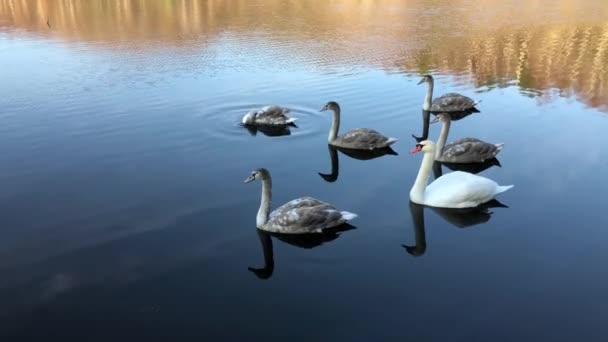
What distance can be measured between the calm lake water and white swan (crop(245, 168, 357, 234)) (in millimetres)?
314

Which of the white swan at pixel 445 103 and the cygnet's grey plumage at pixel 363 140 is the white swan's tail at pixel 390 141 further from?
the white swan at pixel 445 103

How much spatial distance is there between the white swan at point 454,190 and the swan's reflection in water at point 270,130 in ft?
20.7

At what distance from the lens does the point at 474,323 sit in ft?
29.5

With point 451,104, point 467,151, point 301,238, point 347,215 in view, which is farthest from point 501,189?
point 451,104

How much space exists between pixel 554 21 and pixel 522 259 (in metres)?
37.2

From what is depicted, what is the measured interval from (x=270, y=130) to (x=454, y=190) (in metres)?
7.53

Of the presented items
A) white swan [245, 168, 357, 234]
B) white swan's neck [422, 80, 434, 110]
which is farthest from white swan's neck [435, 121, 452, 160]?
white swan's neck [422, 80, 434, 110]

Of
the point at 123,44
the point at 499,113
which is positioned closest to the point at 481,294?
the point at 499,113

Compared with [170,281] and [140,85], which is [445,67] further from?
[170,281]

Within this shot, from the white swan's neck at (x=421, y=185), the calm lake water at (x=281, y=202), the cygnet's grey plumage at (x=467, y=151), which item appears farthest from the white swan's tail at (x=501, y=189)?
the cygnet's grey plumage at (x=467, y=151)

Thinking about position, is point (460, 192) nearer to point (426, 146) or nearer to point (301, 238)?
point (426, 146)

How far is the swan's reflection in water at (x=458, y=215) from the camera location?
1221 cm

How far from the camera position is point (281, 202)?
13336 millimetres

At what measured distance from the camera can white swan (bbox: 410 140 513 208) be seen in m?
12.7
